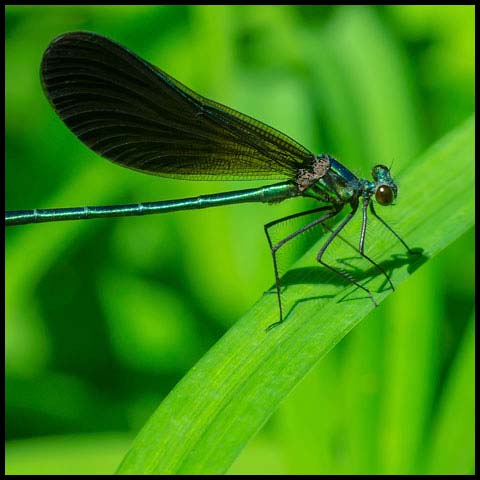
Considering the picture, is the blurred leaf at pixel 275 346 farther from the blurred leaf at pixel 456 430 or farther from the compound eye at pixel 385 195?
the blurred leaf at pixel 456 430

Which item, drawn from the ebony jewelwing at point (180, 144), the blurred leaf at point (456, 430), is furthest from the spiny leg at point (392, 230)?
the blurred leaf at point (456, 430)

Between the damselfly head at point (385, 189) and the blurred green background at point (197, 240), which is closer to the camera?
the damselfly head at point (385, 189)

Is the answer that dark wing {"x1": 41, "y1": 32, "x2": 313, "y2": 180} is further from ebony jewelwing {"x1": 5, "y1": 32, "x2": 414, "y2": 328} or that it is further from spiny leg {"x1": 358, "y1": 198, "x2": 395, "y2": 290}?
spiny leg {"x1": 358, "y1": 198, "x2": 395, "y2": 290}

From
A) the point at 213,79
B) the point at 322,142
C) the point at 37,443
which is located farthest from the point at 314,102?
the point at 37,443

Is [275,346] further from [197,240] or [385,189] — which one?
[197,240]

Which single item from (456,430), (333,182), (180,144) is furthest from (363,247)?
(180,144)

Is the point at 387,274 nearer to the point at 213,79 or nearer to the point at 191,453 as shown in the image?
the point at 191,453

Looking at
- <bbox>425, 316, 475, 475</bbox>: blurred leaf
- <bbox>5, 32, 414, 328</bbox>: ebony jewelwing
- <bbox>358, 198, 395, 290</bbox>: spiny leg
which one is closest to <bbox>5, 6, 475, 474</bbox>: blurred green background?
<bbox>425, 316, 475, 475</bbox>: blurred leaf
